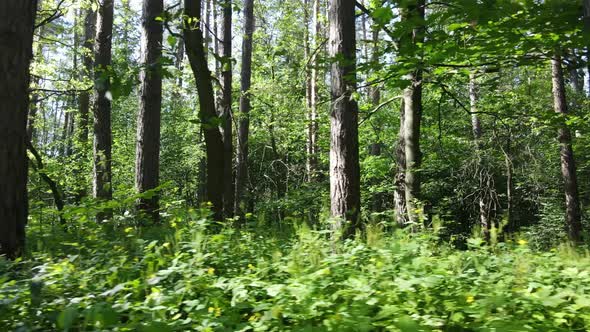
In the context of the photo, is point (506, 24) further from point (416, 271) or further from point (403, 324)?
point (403, 324)

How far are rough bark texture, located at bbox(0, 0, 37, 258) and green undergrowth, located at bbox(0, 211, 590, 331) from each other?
1.92 feet

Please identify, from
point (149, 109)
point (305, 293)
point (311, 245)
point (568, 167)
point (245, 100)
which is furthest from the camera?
point (245, 100)

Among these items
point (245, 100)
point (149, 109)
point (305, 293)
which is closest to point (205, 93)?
point (149, 109)

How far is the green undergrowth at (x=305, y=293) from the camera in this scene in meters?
2.26

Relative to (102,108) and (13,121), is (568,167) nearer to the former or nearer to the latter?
(102,108)

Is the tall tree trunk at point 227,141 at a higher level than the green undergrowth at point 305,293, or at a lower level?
higher

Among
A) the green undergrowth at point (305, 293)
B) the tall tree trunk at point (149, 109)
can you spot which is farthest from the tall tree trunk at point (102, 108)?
the green undergrowth at point (305, 293)

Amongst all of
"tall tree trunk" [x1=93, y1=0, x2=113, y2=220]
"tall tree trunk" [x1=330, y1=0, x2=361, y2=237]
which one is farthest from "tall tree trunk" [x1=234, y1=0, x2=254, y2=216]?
"tall tree trunk" [x1=330, y1=0, x2=361, y2=237]

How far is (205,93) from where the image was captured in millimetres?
5801

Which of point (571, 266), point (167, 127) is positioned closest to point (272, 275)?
point (571, 266)

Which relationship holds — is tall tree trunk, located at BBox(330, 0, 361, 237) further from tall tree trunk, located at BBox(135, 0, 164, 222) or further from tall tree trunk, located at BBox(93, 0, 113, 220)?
tall tree trunk, located at BBox(93, 0, 113, 220)

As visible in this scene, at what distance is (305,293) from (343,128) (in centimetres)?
354

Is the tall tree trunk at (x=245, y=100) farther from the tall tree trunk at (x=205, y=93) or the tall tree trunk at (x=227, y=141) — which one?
the tall tree trunk at (x=205, y=93)

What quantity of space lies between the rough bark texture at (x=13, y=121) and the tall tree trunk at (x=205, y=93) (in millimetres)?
1863
